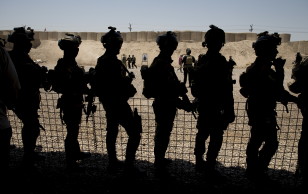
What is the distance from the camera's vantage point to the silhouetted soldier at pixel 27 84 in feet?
11.8

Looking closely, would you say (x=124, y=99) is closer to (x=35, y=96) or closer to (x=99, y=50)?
(x=35, y=96)

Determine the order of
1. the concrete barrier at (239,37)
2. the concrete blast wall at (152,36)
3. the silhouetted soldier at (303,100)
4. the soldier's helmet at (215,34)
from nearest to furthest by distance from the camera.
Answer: the silhouetted soldier at (303,100), the soldier's helmet at (215,34), the concrete blast wall at (152,36), the concrete barrier at (239,37)

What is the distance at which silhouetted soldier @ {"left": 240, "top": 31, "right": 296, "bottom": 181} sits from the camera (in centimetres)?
330

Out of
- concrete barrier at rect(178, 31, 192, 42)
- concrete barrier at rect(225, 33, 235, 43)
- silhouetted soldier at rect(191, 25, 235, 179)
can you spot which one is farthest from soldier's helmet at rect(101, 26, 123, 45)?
concrete barrier at rect(225, 33, 235, 43)

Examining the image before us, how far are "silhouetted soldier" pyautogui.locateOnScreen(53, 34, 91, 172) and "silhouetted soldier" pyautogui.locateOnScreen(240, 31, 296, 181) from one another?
7.35 feet

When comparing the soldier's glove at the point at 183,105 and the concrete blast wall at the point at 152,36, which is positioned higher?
the concrete blast wall at the point at 152,36

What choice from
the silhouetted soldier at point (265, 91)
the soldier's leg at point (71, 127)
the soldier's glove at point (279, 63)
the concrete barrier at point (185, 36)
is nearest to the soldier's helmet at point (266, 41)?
the silhouetted soldier at point (265, 91)

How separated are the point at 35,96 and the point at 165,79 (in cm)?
189

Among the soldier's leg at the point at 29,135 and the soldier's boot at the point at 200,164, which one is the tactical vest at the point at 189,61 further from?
the soldier's leg at the point at 29,135

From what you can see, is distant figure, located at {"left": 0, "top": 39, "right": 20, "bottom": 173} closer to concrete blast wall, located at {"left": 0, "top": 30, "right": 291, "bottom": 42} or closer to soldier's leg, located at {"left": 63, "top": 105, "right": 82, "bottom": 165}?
soldier's leg, located at {"left": 63, "top": 105, "right": 82, "bottom": 165}

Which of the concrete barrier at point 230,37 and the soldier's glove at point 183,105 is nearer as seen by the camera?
the soldier's glove at point 183,105

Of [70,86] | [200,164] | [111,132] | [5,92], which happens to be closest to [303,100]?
[200,164]

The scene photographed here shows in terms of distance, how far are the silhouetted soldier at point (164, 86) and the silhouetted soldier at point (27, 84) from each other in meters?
1.60

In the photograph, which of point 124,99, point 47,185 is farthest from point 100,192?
point 124,99
